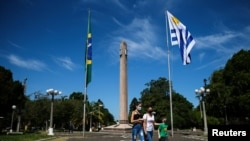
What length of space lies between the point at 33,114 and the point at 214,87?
44409 mm

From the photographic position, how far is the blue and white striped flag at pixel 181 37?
Answer: 2386 centimetres

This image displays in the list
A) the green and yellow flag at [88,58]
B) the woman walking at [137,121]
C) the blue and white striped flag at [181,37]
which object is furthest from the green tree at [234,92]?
the woman walking at [137,121]

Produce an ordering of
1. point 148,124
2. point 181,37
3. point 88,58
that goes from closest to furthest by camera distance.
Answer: point 148,124 < point 181,37 < point 88,58

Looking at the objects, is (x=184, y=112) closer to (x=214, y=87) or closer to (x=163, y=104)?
(x=163, y=104)

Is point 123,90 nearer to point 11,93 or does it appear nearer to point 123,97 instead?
point 123,97

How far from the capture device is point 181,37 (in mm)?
24562

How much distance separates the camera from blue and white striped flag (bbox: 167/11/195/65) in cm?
2386

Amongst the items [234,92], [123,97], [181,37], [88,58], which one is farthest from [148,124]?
[234,92]

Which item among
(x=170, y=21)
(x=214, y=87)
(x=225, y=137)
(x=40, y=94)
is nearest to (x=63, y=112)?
(x=40, y=94)

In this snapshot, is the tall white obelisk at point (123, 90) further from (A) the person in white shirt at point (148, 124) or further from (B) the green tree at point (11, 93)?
(A) the person in white shirt at point (148, 124)

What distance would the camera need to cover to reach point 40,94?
78.8m

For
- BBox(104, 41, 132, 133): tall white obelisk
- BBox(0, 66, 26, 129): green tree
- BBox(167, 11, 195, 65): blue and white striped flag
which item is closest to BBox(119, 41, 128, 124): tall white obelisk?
BBox(104, 41, 132, 133): tall white obelisk

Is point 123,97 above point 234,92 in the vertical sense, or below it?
below

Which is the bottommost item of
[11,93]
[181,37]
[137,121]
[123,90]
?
[137,121]
